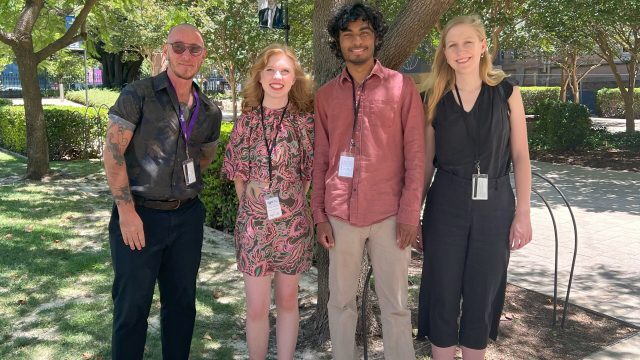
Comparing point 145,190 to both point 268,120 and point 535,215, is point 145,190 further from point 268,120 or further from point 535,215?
point 535,215

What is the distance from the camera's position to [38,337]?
3.87 meters

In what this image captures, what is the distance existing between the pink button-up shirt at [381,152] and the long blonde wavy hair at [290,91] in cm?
23

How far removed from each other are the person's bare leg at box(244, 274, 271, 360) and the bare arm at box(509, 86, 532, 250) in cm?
133

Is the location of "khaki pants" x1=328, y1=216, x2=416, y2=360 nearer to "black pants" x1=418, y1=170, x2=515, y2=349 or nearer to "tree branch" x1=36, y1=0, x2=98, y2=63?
"black pants" x1=418, y1=170, x2=515, y2=349

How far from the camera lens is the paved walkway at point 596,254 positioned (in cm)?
493

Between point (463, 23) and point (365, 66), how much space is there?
20.8 inches

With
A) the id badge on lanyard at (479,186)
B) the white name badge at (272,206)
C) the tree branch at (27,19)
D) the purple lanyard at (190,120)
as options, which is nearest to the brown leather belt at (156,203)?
the purple lanyard at (190,120)

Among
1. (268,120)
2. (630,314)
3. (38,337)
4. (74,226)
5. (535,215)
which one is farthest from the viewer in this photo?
(535,215)

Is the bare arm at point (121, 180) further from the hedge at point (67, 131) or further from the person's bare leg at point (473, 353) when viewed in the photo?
the hedge at point (67, 131)

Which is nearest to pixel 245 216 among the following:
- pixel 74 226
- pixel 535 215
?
pixel 74 226

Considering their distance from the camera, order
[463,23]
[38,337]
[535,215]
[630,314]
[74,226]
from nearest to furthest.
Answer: [463,23] < [38,337] < [630,314] < [74,226] < [535,215]

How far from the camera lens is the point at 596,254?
21.3 ft

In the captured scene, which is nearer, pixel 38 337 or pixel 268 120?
pixel 268 120

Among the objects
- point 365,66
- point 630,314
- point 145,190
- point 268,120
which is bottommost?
point 630,314
